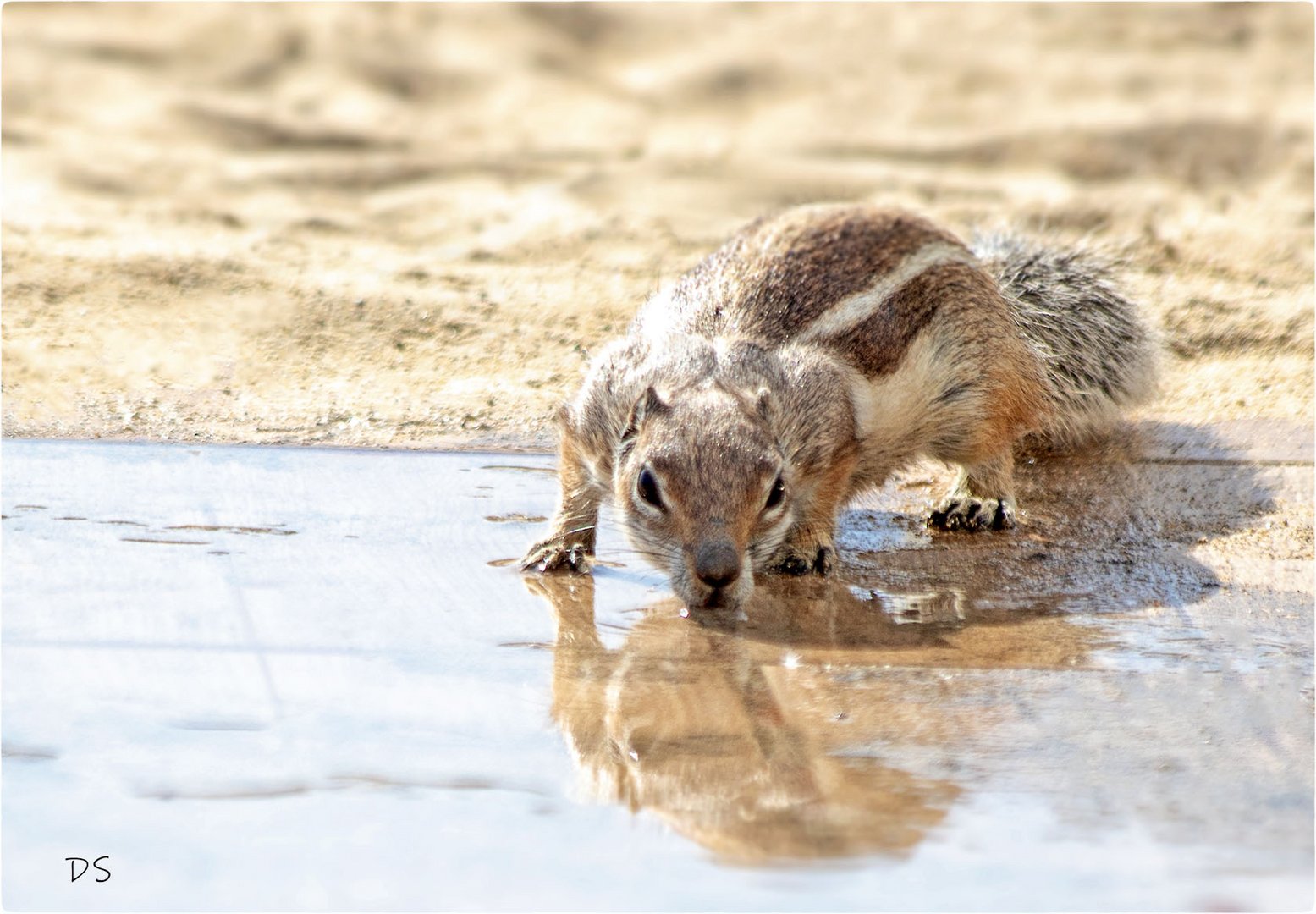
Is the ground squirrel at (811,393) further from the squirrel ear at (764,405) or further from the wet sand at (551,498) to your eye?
the wet sand at (551,498)

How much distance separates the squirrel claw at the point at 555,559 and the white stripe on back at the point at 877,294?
94 centimetres

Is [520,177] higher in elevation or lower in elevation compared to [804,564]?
higher

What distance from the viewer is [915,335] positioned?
4852 millimetres

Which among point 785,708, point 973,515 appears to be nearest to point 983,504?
point 973,515

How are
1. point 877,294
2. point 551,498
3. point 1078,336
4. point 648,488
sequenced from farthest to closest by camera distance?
point 1078,336, point 551,498, point 877,294, point 648,488

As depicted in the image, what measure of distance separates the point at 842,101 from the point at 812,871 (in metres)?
8.26

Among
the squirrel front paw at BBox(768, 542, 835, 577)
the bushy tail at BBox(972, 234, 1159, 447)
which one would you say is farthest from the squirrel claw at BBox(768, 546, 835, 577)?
the bushy tail at BBox(972, 234, 1159, 447)

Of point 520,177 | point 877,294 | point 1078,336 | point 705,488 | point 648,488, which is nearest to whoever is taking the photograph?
point 705,488

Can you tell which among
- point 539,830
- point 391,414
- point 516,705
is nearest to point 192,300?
point 391,414

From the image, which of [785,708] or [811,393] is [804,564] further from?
[785,708]

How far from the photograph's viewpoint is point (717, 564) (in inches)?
145

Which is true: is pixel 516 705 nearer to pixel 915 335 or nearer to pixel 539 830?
pixel 539 830

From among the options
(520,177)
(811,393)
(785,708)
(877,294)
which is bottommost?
(785,708)

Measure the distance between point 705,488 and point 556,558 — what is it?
2.20 feet
